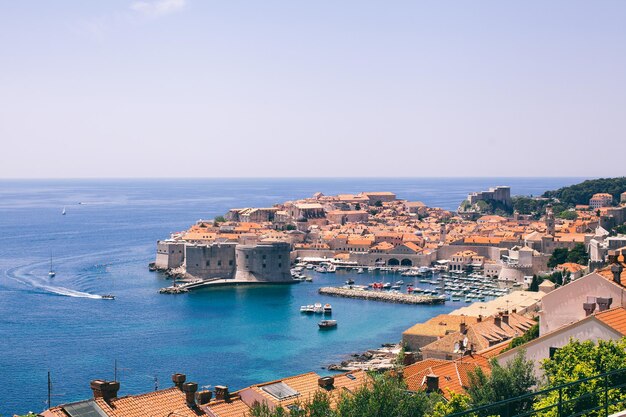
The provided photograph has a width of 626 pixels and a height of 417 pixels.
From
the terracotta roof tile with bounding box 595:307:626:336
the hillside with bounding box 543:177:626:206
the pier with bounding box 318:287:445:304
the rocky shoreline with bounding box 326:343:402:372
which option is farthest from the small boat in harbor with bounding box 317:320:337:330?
the hillside with bounding box 543:177:626:206

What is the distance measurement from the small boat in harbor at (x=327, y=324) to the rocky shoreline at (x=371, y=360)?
3.98 meters

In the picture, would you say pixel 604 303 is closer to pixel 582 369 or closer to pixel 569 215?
pixel 582 369

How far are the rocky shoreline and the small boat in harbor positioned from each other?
398 centimetres

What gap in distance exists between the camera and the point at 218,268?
38844 millimetres

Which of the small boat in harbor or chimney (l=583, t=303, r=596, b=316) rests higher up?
chimney (l=583, t=303, r=596, b=316)

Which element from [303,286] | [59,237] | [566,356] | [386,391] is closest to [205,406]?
[386,391]

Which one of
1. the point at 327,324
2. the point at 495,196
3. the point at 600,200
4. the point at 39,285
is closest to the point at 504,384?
the point at 327,324

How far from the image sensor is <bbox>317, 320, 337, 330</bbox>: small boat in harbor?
25828 millimetres

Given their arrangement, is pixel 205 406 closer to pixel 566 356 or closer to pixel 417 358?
pixel 566 356

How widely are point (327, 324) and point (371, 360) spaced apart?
6093 mm

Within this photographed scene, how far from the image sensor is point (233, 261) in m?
39.1

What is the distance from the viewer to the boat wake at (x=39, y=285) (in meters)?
32.0

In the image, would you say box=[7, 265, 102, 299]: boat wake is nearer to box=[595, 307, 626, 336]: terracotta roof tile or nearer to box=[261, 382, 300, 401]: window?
box=[261, 382, 300, 401]: window

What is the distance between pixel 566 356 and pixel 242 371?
14.0m
